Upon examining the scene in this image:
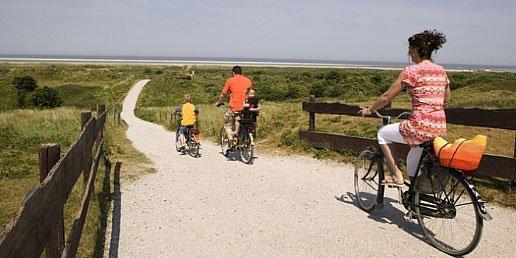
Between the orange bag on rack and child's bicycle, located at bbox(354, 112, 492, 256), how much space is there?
21 cm

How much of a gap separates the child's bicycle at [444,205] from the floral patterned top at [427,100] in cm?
15

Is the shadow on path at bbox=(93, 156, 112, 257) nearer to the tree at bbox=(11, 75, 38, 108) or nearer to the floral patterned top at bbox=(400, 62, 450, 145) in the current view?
the floral patterned top at bbox=(400, 62, 450, 145)

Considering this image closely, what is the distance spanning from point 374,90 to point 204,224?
45.8 metres

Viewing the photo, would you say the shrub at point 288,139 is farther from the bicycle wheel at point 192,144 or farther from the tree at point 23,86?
the tree at point 23,86

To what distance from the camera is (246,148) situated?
10.7m

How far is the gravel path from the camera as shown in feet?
17.0

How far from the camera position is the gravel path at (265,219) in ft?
17.0

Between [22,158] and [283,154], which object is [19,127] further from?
[283,154]

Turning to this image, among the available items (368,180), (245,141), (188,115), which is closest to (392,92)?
(368,180)

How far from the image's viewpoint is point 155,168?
1009 centimetres

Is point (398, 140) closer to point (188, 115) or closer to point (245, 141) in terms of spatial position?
point (245, 141)

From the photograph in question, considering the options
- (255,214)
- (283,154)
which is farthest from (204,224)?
(283,154)

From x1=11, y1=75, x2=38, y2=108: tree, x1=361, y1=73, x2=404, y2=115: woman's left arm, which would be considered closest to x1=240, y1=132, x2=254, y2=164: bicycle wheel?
x1=361, y1=73, x2=404, y2=115: woman's left arm

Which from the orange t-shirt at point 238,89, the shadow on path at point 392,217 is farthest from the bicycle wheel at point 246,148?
the shadow on path at point 392,217
